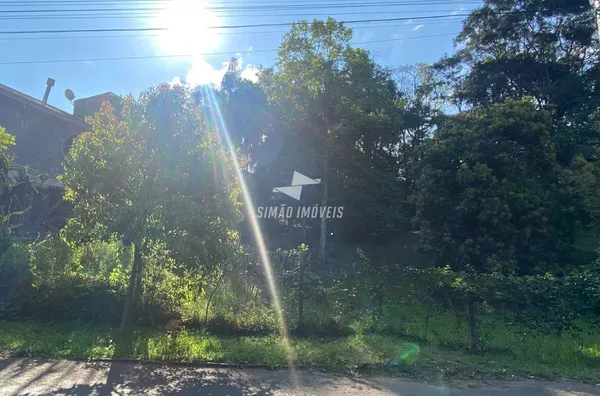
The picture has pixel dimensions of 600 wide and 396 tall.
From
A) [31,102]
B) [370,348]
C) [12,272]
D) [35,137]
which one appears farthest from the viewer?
[35,137]

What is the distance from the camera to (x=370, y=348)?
226 inches

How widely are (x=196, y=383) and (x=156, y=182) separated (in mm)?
2749

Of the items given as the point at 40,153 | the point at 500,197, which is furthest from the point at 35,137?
the point at 500,197

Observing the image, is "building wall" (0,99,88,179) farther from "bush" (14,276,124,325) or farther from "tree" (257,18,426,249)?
"tree" (257,18,426,249)

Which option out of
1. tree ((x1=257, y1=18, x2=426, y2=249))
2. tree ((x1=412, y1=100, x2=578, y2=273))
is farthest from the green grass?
tree ((x1=257, y1=18, x2=426, y2=249))

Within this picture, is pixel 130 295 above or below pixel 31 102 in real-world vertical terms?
Result: below

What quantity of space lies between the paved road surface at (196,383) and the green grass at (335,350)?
0.91 feet

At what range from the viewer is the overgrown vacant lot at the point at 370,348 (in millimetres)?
5137

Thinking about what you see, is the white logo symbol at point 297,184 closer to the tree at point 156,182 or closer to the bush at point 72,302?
the bush at point 72,302

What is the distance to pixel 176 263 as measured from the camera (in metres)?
5.96

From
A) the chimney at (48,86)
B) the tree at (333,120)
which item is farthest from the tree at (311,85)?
the chimney at (48,86)

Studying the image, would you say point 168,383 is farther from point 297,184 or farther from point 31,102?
point 297,184

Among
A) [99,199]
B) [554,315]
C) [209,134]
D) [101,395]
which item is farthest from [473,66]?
[101,395]

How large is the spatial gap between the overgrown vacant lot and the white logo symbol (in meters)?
14.2
